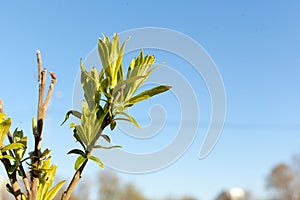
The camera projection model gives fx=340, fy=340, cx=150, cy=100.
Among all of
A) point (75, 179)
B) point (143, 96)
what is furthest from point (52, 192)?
point (143, 96)

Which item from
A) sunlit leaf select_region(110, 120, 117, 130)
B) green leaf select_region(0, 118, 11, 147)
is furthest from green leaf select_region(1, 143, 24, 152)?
sunlit leaf select_region(110, 120, 117, 130)

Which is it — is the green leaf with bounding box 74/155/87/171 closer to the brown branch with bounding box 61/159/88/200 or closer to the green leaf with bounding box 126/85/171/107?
the brown branch with bounding box 61/159/88/200

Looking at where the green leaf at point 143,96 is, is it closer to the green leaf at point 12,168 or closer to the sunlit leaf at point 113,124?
the sunlit leaf at point 113,124

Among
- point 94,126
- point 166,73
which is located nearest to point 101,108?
point 94,126

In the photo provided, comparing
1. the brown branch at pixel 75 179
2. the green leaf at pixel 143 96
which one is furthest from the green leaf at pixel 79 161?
the green leaf at pixel 143 96

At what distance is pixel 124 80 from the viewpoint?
1.69 feet

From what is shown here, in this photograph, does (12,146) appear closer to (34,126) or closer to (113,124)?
(34,126)

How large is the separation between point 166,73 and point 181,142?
0.19m

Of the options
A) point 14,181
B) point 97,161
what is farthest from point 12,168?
point 97,161

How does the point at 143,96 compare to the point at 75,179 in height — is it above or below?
above

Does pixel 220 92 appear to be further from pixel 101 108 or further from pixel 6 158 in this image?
pixel 6 158

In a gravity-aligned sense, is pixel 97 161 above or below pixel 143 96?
below

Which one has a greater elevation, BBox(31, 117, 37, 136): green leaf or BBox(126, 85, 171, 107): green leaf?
BBox(126, 85, 171, 107): green leaf

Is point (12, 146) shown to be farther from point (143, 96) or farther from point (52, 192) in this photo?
point (143, 96)
